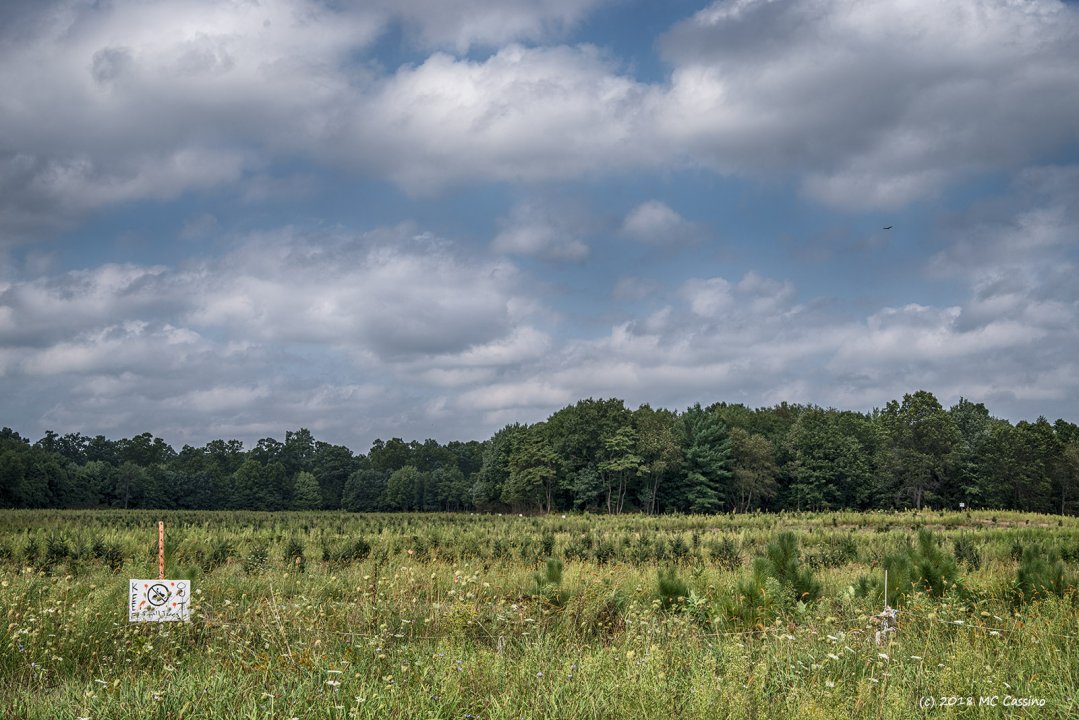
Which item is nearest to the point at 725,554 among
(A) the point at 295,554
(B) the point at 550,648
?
(A) the point at 295,554

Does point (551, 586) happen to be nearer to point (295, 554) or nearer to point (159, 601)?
point (159, 601)

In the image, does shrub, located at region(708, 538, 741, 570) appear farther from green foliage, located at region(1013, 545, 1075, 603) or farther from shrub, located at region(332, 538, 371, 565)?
green foliage, located at region(1013, 545, 1075, 603)

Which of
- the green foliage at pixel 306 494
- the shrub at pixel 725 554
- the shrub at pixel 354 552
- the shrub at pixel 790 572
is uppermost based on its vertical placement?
the shrub at pixel 790 572

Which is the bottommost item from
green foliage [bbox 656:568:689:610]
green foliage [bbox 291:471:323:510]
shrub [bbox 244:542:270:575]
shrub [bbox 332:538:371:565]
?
green foliage [bbox 291:471:323:510]

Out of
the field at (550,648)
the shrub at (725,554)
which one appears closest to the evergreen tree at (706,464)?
the shrub at (725,554)

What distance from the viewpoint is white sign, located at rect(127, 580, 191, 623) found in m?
7.75

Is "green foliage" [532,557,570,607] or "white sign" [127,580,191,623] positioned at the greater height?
"white sign" [127,580,191,623]

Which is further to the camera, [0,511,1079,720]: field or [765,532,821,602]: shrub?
[765,532,821,602]: shrub

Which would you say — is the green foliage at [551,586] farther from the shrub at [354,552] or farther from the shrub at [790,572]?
the shrub at [354,552]

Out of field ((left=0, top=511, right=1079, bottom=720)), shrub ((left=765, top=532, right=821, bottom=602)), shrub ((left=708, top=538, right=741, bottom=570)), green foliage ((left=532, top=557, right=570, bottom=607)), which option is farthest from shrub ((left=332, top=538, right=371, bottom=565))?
shrub ((left=765, top=532, right=821, bottom=602))

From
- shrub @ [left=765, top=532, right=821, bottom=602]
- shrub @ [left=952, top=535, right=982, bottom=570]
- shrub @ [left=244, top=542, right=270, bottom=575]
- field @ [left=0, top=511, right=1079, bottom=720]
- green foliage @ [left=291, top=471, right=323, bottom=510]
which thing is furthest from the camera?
green foliage @ [left=291, top=471, right=323, bottom=510]

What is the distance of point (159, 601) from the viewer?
7945 millimetres

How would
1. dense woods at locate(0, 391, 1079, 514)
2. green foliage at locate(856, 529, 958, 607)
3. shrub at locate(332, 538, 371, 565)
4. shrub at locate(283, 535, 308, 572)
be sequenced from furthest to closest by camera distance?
1. dense woods at locate(0, 391, 1079, 514)
2. shrub at locate(332, 538, 371, 565)
3. shrub at locate(283, 535, 308, 572)
4. green foliage at locate(856, 529, 958, 607)

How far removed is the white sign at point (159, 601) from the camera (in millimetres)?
7754
